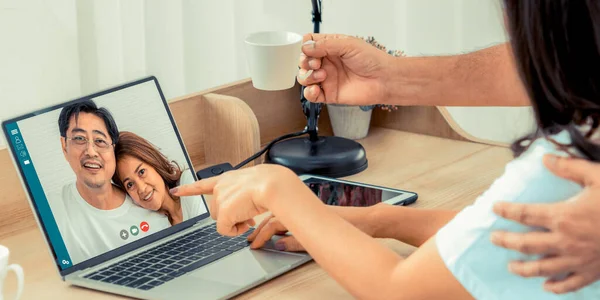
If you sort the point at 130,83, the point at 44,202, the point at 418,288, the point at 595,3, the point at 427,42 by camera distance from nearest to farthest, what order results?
the point at 595,3 → the point at 418,288 → the point at 44,202 → the point at 130,83 → the point at 427,42

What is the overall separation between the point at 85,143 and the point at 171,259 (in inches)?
8.2

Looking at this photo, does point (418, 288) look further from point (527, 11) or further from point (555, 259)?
point (527, 11)

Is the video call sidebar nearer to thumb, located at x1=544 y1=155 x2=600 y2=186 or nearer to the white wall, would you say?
thumb, located at x1=544 y1=155 x2=600 y2=186

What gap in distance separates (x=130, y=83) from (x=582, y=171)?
73cm

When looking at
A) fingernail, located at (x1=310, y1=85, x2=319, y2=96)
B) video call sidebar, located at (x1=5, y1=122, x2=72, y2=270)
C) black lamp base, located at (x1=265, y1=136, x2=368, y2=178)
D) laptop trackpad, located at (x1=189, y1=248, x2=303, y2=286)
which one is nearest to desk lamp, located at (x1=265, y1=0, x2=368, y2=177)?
black lamp base, located at (x1=265, y1=136, x2=368, y2=178)

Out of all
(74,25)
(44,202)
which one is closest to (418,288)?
(44,202)

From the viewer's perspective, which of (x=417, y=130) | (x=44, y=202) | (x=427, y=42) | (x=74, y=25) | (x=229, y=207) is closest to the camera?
(x=229, y=207)

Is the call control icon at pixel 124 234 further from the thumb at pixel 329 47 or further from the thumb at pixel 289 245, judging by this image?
the thumb at pixel 329 47

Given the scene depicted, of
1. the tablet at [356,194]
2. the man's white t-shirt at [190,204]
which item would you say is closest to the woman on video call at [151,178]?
the man's white t-shirt at [190,204]

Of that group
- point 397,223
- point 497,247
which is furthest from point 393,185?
point 497,247

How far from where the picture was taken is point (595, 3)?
29.9 inches

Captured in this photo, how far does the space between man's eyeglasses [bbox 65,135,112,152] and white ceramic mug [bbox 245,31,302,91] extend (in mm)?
292

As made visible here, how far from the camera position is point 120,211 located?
1.21 m

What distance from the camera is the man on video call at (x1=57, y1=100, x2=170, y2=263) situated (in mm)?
1174
